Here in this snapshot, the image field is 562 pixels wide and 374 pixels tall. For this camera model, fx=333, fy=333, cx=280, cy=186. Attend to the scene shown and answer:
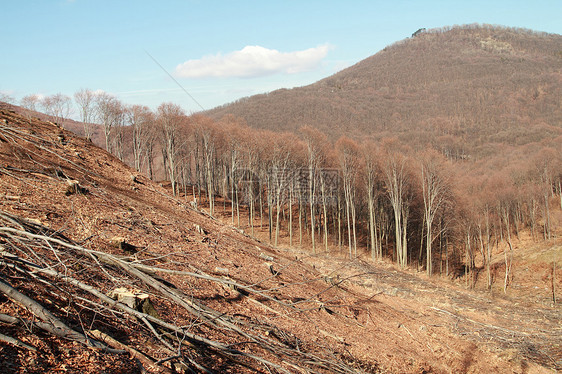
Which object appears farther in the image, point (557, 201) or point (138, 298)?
point (557, 201)

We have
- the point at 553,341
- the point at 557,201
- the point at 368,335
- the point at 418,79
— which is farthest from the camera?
the point at 418,79

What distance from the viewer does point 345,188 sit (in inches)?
1304

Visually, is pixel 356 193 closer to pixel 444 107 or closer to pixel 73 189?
pixel 73 189

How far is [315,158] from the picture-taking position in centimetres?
3312

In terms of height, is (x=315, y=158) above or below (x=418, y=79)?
below

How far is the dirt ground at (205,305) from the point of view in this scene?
343 cm

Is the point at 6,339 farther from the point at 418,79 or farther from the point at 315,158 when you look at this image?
the point at 418,79

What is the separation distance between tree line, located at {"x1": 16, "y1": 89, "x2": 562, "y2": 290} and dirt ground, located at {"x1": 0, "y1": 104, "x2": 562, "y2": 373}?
1873 cm

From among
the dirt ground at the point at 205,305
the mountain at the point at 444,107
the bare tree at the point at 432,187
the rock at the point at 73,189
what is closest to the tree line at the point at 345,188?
the bare tree at the point at 432,187

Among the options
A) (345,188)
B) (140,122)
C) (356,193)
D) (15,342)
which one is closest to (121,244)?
(15,342)

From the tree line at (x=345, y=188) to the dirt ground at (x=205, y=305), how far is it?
61.5 ft

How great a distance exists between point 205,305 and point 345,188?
97.8 ft

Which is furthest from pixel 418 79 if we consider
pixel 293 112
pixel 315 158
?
pixel 315 158

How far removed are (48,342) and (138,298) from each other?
43.4 inches
